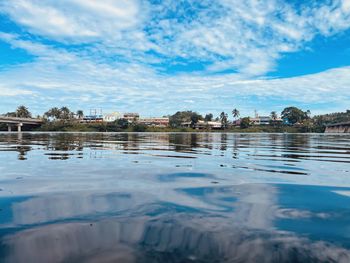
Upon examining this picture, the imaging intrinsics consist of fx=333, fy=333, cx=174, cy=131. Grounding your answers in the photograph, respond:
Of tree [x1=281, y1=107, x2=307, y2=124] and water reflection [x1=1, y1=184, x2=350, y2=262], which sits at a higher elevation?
tree [x1=281, y1=107, x2=307, y2=124]

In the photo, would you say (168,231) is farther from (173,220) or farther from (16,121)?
(16,121)

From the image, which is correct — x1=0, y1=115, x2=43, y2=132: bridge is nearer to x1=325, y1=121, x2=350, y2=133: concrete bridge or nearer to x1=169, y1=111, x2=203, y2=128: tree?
x1=169, y1=111, x2=203, y2=128: tree

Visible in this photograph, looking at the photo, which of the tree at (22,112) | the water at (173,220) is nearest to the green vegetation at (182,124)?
the tree at (22,112)

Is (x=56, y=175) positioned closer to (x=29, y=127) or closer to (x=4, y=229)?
(x=4, y=229)

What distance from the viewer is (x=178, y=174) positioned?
7.27 meters

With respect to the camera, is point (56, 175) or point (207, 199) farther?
point (56, 175)

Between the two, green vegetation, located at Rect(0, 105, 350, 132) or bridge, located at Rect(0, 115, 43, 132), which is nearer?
bridge, located at Rect(0, 115, 43, 132)

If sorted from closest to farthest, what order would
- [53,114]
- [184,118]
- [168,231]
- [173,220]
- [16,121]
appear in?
[168,231] < [173,220] < [16,121] < [53,114] < [184,118]

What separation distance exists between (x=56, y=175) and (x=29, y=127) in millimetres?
138708

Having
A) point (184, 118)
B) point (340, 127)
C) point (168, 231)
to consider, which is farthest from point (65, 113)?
point (168, 231)

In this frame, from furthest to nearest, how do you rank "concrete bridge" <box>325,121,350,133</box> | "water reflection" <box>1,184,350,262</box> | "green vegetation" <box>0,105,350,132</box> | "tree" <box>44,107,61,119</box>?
1. "tree" <box>44,107,61,119</box>
2. "green vegetation" <box>0,105,350,132</box>
3. "concrete bridge" <box>325,121,350,133</box>
4. "water reflection" <box>1,184,350,262</box>

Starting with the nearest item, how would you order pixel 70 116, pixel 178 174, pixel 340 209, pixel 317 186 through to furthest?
pixel 340 209 < pixel 317 186 < pixel 178 174 < pixel 70 116

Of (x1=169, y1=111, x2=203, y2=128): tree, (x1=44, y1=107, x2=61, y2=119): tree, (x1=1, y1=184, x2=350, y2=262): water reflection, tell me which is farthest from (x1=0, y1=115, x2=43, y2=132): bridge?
(x1=1, y1=184, x2=350, y2=262): water reflection

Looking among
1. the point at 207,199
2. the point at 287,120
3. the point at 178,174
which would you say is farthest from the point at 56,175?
the point at 287,120
